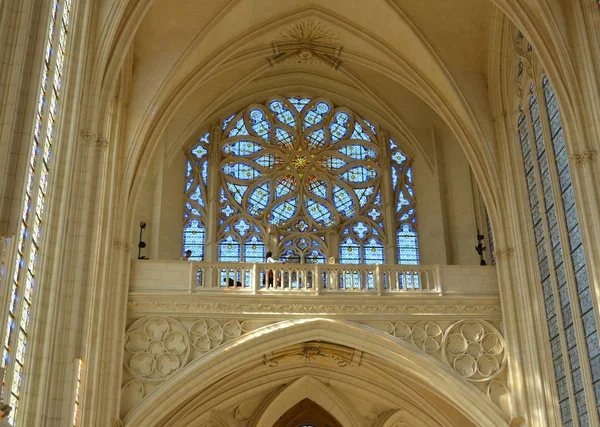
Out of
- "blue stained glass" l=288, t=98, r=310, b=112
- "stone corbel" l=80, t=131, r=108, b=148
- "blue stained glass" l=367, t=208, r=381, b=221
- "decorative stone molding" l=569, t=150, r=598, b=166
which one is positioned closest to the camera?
"stone corbel" l=80, t=131, r=108, b=148

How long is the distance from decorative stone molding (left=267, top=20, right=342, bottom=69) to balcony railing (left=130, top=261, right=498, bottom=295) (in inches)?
199

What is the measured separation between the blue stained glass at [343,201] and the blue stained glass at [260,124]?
2.05m

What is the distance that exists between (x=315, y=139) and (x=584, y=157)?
8868 millimetres

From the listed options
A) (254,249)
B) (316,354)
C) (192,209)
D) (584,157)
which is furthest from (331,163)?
(584,157)

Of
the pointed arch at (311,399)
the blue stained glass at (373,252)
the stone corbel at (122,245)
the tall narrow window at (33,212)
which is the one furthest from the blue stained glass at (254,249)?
the tall narrow window at (33,212)

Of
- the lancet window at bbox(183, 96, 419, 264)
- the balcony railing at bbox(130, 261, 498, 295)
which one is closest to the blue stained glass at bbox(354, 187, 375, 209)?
the lancet window at bbox(183, 96, 419, 264)

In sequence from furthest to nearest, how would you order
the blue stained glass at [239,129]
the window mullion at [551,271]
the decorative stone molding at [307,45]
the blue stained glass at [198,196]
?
the blue stained glass at [239,129]
the blue stained glass at [198,196]
the decorative stone molding at [307,45]
the window mullion at [551,271]

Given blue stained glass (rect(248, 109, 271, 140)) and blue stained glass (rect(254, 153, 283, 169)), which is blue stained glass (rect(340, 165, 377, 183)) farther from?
blue stained glass (rect(248, 109, 271, 140))

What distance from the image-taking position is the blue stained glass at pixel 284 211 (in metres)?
21.5

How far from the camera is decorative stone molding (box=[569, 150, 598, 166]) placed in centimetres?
1445

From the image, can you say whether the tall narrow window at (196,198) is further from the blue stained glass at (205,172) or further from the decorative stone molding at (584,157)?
the decorative stone molding at (584,157)

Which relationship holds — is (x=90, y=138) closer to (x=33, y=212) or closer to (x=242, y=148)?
(x=33, y=212)

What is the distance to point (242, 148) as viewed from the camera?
72.6ft

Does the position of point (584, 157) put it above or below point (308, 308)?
above
